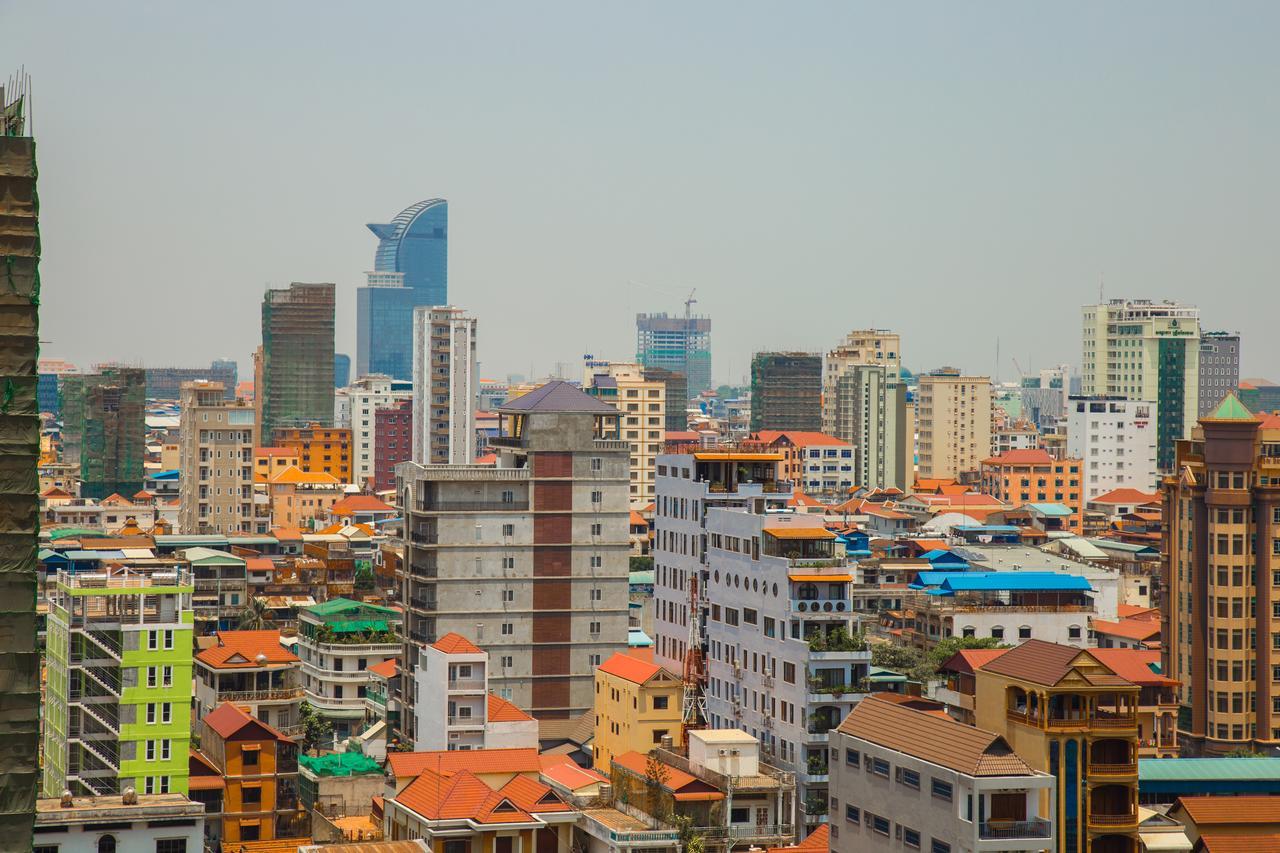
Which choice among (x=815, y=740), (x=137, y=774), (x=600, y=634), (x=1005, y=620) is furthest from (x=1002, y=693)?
(x=1005, y=620)

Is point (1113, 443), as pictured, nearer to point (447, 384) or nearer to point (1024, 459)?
point (1024, 459)

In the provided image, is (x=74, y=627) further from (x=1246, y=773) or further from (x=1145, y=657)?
(x=1145, y=657)

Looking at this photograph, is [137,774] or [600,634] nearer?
[137,774]

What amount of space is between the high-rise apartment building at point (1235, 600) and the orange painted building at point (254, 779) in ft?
119

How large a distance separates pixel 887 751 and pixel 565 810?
1239 cm

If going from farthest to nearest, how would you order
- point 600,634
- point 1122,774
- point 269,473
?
point 269,473
point 600,634
point 1122,774

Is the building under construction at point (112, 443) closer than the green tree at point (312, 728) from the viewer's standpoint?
No

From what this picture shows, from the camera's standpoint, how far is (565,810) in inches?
2372

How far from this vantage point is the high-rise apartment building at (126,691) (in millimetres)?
61906

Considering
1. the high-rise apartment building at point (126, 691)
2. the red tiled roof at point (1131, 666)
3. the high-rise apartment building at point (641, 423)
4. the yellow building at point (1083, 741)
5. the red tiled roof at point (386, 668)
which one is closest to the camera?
the yellow building at point (1083, 741)

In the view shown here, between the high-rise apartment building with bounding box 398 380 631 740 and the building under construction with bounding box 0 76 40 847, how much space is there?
39184mm

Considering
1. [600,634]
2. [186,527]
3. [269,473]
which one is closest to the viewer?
[600,634]

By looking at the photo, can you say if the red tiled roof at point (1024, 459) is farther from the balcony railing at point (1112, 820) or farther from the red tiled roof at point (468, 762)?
the balcony railing at point (1112, 820)

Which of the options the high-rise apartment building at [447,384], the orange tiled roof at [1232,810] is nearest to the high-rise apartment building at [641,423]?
the high-rise apartment building at [447,384]
